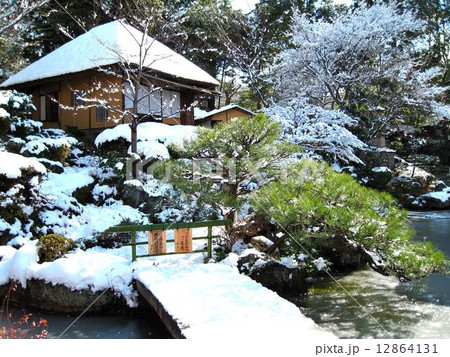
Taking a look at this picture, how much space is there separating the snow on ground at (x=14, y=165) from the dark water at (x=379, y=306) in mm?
5640

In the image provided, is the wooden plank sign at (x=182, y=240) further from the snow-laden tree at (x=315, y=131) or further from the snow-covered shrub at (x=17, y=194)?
the snow-laden tree at (x=315, y=131)

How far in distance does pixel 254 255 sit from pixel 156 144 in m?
5.32

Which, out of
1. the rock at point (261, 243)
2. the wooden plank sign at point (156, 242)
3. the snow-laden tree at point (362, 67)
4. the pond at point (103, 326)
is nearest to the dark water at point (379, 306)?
the rock at point (261, 243)

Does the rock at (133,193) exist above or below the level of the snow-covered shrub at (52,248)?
above

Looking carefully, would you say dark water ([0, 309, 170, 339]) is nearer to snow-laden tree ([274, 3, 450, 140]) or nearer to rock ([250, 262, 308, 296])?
rock ([250, 262, 308, 296])

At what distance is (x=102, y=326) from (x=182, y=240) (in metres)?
1.76

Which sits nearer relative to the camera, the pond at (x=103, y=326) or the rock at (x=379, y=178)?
the pond at (x=103, y=326)

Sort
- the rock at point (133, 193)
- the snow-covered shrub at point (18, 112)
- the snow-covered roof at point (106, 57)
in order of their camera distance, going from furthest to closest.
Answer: the snow-covered roof at point (106, 57), the snow-covered shrub at point (18, 112), the rock at point (133, 193)

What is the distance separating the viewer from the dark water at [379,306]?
4629 millimetres

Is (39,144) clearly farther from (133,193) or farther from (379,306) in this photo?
(379,306)

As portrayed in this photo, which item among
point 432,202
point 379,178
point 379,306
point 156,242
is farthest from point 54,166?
point 432,202

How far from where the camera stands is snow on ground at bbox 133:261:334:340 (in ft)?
11.2

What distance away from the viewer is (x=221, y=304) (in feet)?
13.4

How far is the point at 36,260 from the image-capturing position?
A: 554cm
